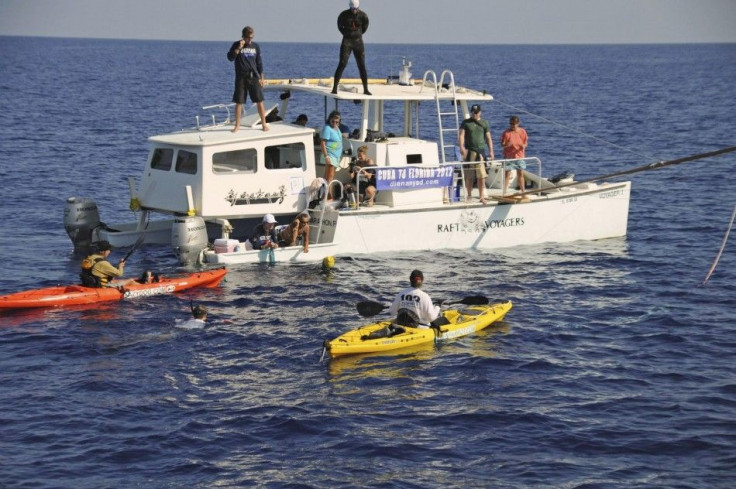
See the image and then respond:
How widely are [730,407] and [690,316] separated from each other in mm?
5189

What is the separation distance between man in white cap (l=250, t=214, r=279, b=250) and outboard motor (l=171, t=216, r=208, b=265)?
49.5 inches

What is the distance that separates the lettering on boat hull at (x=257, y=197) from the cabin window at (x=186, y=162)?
0.98 m

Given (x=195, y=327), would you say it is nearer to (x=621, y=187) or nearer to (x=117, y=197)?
(x=621, y=187)

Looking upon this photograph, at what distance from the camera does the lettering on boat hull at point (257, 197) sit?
24812mm

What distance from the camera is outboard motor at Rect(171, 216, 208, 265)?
23828 mm

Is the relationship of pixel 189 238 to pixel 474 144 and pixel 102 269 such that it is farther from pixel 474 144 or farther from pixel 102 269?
pixel 474 144

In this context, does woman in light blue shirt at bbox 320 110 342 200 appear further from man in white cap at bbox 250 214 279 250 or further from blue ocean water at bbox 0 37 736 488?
blue ocean water at bbox 0 37 736 488

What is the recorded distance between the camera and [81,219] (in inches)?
1024

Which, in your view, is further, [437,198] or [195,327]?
[437,198]

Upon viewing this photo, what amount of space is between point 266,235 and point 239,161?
5.84 ft

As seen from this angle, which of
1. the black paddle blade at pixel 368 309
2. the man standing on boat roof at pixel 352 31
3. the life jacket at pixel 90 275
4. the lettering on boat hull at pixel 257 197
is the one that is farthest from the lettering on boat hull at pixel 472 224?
the life jacket at pixel 90 275

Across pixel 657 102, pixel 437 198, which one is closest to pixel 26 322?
pixel 437 198

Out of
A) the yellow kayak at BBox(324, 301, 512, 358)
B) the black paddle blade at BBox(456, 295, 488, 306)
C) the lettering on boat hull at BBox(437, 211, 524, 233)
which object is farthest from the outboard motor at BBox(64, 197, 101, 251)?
the black paddle blade at BBox(456, 295, 488, 306)

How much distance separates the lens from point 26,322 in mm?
21203
